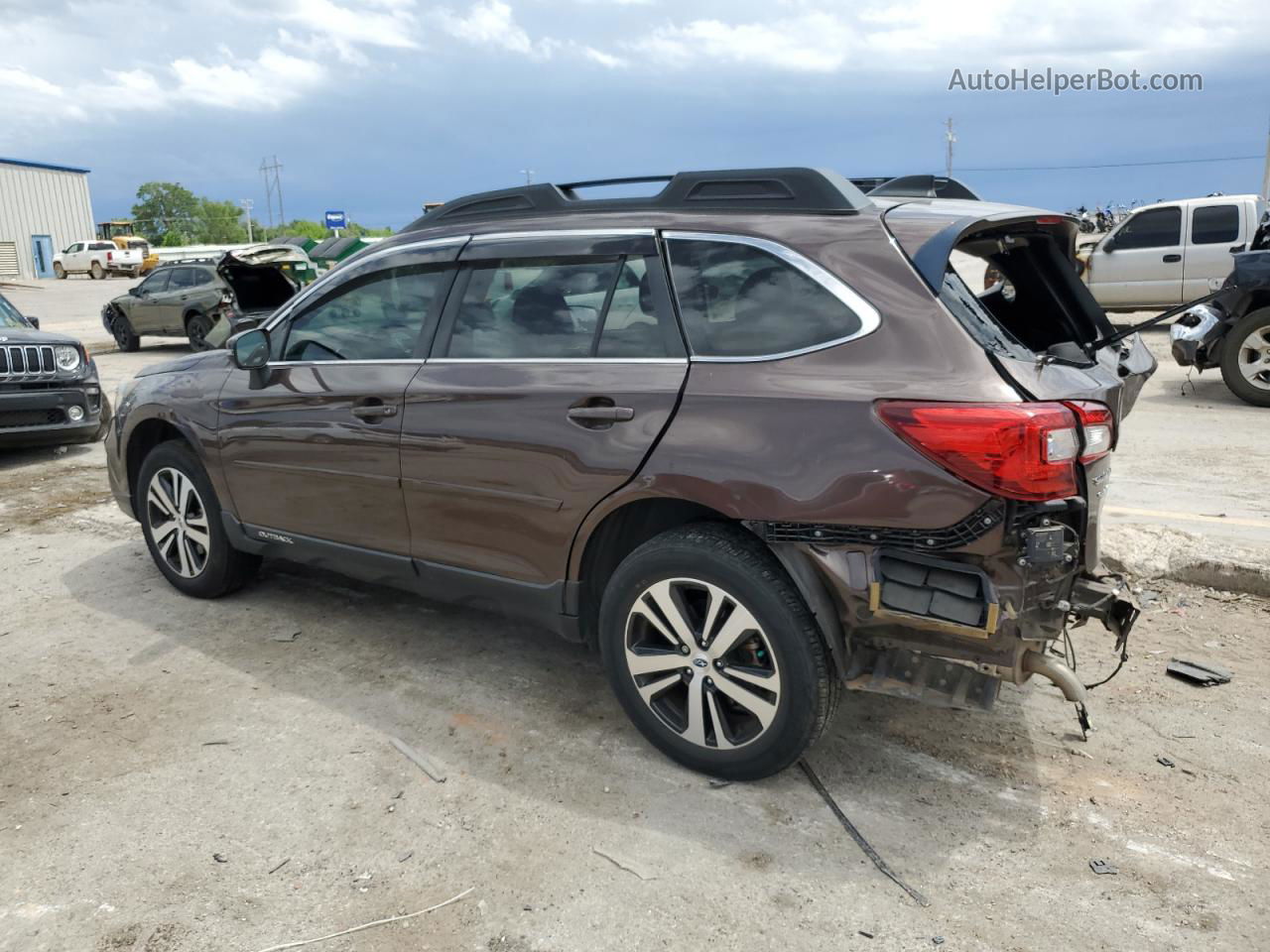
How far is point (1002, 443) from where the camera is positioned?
261cm

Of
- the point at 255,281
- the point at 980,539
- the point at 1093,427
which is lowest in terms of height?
the point at 980,539

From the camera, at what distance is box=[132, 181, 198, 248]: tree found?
10862cm

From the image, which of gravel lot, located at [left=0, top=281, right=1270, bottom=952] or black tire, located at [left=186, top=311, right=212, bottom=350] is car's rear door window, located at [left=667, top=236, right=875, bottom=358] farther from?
black tire, located at [left=186, top=311, right=212, bottom=350]

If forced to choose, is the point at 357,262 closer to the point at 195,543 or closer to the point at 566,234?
the point at 566,234

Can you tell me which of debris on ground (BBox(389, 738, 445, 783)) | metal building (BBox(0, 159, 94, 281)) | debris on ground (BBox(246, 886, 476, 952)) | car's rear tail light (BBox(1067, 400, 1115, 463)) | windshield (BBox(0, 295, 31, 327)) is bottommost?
debris on ground (BBox(246, 886, 476, 952))

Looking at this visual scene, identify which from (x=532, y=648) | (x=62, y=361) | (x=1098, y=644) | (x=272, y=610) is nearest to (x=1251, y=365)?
(x=1098, y=644)

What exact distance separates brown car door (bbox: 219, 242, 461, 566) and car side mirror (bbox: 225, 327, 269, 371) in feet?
0.13

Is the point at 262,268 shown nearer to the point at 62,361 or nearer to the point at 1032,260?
the point at 62,361

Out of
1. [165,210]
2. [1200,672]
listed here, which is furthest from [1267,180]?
[165,210]

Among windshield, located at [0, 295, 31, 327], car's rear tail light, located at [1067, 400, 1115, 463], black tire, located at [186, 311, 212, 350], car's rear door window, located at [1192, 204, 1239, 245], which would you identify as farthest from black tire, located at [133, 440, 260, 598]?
car's rear door window, located at [1192, 204, 1239, 245]

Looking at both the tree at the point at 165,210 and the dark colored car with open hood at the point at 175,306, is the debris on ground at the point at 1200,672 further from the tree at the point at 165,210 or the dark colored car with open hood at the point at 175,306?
the tree at the point at 165,210

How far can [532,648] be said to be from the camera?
429 cm

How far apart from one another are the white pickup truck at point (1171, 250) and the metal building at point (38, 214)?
195ft

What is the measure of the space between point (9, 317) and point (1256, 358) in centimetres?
1179
